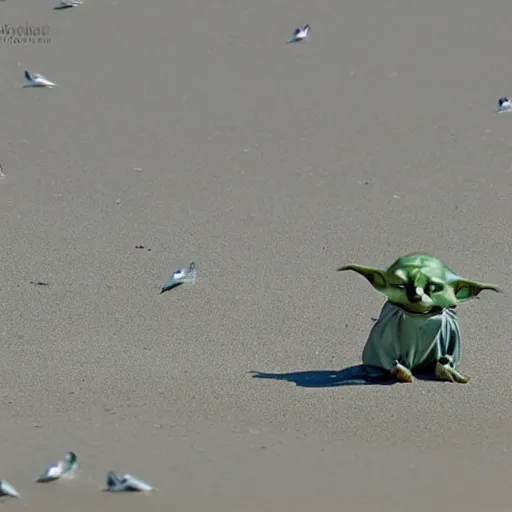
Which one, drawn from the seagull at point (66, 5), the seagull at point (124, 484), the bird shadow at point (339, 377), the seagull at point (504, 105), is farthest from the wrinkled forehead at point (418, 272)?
the seagull at point (66, 5)

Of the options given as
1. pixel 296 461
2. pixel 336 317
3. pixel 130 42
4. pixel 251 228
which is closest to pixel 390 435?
pixel 296 461

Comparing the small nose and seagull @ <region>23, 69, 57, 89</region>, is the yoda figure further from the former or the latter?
seagull @ <region>23, 69, 57, 89</region>

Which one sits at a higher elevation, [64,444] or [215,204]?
[215,204]

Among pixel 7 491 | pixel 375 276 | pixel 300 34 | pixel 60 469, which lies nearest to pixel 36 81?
pixel 300 34

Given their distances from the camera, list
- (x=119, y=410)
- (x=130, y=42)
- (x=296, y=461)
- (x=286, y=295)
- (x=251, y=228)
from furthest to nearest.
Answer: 1. (x=130, y=42)
2. (x=251, y=228)
3. (x=286, y=295)
4. (x=119, y=410)
5. (x=296, y=461)

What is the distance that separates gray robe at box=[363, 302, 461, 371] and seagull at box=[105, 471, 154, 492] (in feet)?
4.12

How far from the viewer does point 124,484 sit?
19.3 ft

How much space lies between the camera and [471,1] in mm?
12383

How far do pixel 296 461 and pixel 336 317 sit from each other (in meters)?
1.60

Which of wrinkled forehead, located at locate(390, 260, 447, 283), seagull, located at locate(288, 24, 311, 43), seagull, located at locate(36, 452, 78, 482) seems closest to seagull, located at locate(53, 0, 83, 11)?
seagull, located at locate(288, 24, 311, 43)

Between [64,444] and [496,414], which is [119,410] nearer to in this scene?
[64,444]

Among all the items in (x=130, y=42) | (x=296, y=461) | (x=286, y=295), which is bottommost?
(x=296, y=461)

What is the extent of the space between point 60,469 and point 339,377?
137 centimetres

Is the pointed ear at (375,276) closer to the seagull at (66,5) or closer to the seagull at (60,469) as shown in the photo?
the seagull at (60,469)
